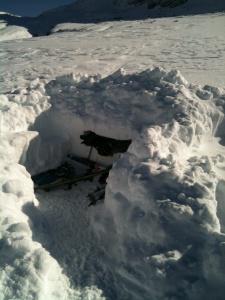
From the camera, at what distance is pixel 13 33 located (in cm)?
1833

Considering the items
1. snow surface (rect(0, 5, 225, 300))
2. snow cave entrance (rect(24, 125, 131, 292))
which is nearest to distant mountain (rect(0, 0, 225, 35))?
snow surface (rect(0, 5, 225, 300))

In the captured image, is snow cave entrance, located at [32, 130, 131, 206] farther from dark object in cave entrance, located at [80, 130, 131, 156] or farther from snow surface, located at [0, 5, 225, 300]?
snow surface, located at [0, 5, 225, 300]

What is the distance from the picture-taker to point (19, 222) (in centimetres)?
397

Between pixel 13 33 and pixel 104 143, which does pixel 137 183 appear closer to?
pixel 104 143

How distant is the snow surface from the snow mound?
12.0 meters

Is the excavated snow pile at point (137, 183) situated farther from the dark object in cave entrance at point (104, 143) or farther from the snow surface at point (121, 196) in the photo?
the dark object in cave entrance at point (104, 143)

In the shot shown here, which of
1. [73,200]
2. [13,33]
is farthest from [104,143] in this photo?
[13,33]

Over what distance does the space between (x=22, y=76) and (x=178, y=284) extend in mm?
6544

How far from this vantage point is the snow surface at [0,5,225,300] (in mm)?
3471

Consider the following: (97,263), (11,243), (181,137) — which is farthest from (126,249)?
(181,137)

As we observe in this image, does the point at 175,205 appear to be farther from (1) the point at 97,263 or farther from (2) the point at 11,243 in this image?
(2) the point at 11,243

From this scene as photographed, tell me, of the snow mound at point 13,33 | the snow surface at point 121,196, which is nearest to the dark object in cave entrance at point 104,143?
the snow surface at point 121,196

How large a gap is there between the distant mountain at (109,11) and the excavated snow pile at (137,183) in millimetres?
13281

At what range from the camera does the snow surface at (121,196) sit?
137 inches
